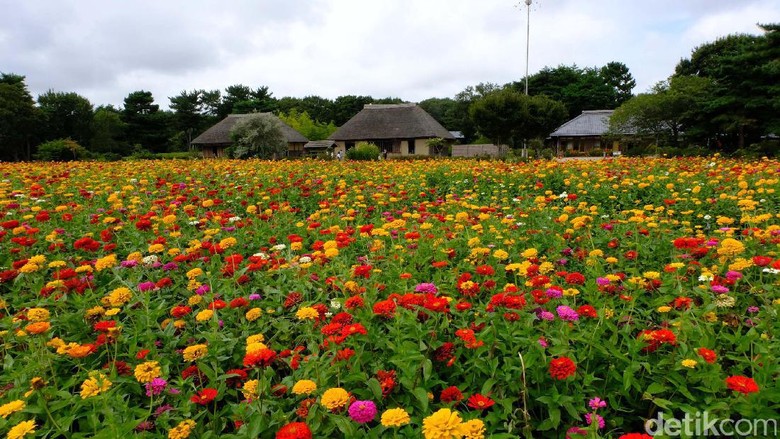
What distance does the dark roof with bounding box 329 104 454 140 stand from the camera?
3497cm

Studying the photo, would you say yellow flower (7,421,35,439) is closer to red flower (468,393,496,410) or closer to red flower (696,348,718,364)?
red flower (468,393,496,410)

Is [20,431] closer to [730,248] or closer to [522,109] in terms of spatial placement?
[730,248]

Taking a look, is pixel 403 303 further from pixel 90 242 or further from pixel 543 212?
pixel 543 212

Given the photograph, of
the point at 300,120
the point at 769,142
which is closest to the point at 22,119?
the point at 300,120

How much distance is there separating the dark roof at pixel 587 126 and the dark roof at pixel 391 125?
9.84m

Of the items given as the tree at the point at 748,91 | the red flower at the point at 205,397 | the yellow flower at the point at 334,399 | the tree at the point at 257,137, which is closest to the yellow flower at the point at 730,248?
the yellow flower at the point at 334,399

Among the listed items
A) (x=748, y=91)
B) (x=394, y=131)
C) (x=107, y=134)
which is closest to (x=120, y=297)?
(x=748, y=91)

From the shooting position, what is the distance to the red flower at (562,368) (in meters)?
1.45

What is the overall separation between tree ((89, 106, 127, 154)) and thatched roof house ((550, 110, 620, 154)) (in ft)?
124

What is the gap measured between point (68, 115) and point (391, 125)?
2719 cm

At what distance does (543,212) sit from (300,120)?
4421cm

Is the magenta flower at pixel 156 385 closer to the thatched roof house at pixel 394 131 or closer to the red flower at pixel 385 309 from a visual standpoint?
the red flower at pixel 385 309

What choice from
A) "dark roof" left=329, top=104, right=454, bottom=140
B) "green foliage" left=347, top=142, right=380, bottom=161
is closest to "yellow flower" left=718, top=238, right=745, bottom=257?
"green foliage" left=347, top=142, right=380, bottom=161

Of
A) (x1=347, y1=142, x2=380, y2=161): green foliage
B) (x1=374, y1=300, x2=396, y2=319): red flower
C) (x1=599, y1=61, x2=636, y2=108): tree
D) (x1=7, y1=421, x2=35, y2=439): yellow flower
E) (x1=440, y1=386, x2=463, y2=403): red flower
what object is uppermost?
(x1=599, y1=61, x2=636, y2=108): tree
